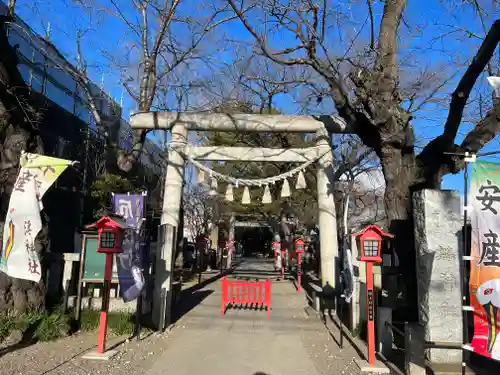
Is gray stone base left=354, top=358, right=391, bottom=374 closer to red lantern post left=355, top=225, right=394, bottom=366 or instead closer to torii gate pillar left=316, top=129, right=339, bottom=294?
red lantern post left=355, top=225, right=394, bottom=366

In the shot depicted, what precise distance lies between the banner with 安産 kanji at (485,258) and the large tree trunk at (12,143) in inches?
282

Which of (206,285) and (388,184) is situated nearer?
(388,184)

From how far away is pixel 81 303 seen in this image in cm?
880

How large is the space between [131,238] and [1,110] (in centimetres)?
328

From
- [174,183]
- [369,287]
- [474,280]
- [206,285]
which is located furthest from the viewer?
[206,285]

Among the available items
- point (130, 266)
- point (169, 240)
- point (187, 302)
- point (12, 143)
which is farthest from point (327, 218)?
point (12, 143)

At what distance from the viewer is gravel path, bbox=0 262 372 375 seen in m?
6.00

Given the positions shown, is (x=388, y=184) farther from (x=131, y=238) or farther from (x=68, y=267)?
(x=68, y=267)

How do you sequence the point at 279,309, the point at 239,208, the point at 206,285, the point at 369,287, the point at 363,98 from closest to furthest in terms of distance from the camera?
the point at 369,287 → the point at 363,98 → the point at 279,309 → the point at 206,285 → the point at 239,208

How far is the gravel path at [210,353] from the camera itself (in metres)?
6.00

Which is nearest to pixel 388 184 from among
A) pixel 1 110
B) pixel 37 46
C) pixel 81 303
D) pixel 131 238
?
pixel 131 238

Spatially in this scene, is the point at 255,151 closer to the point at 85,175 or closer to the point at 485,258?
the point at 485,258

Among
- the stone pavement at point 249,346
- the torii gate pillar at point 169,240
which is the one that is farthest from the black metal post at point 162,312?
the stone pavement at point 249,346

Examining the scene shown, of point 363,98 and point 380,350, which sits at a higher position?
point 363,98
